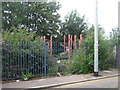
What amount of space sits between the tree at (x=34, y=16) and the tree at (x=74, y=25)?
1965 millimetres

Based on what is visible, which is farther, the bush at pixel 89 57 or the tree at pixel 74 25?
the tree at pixel 74 25

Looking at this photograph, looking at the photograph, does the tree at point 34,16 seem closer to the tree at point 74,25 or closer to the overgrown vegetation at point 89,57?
the tree at point 74,25

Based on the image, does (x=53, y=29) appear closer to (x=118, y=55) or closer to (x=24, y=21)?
(x=24, y=21)

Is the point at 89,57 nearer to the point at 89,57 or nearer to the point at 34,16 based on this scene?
the point at 89,57

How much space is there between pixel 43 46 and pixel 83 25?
66.5 feet

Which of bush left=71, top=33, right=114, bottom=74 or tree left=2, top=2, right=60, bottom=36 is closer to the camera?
bush left=71, top=33, right=114, bottom=74

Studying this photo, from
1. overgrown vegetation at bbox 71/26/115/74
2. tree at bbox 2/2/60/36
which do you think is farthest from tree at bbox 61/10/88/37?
overgrown vegetation at bbox 71/26/115/74

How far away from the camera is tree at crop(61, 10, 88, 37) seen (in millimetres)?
26269

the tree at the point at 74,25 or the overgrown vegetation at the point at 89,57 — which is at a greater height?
the tree at the point at 74,25

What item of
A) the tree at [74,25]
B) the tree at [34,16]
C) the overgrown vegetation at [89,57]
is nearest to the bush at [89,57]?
the overgrown vegetation at [89,57]

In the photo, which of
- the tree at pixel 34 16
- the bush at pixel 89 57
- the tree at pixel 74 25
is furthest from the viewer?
the tree at pixel 74 25

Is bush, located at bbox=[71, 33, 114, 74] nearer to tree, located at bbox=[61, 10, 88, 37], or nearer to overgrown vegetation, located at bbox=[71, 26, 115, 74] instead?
overgrown vegetation, located at bbox=[71, 26, 115, 74]

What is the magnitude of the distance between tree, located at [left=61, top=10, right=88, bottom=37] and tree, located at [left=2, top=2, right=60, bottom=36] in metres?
1.97

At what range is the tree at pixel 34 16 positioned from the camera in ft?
70.3
